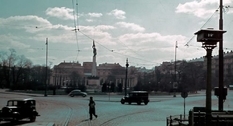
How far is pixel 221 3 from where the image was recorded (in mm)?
19516

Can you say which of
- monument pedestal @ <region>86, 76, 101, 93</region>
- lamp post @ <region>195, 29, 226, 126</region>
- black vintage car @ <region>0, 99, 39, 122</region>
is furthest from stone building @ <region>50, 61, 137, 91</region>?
lamp post @ <region>195, 29, 226, 126</region>

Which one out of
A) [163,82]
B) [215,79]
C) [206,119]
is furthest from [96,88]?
[206,119]

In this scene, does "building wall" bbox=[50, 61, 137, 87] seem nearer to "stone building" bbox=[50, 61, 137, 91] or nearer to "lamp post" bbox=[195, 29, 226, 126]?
"stone building" bbox=[50, 61, 137, 91]

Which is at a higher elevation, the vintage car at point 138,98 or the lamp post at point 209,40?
the lamp post at point 209,40

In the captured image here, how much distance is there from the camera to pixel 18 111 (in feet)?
74.6

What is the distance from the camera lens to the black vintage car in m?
21.6

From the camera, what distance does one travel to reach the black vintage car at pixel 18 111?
70.8 ft

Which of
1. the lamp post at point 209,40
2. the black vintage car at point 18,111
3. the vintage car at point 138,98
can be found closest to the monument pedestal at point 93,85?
the vintage car at point 138,98

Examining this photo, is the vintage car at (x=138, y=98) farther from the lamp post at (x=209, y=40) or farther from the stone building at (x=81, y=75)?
the stone building at (x=81, y=75)

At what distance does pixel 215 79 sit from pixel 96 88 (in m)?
29.9

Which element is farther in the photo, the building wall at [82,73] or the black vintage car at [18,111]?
the building wall at [82,73]

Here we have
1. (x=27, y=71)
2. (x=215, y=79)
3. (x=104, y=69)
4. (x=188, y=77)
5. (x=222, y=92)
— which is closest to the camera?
(x=222, y=92)

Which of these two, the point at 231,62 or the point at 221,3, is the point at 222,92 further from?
the point at 231,62

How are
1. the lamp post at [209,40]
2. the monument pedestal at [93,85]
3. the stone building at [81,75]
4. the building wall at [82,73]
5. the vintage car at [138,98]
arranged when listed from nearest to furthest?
the lamp post at [209,40]
the vintage car at [138,98]
the monument pedestal at [93,85]
the stone building at [81,75]
the building wall at [82,73]
